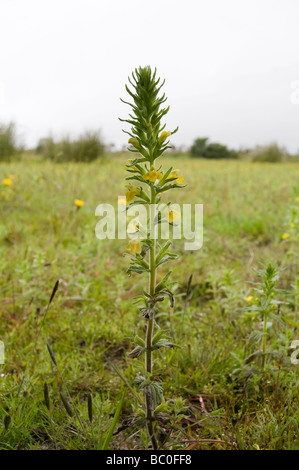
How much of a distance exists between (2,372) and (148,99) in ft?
5.27

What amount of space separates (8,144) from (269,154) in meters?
12.8

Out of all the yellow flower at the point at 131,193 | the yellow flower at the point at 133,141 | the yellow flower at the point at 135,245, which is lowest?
the yellow flower at the point at 135,245

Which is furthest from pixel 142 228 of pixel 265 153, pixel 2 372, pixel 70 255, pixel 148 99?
pixel 265 153

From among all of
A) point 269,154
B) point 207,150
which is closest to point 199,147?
point 207,150

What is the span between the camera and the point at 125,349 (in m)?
2.38

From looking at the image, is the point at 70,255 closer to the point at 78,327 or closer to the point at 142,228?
the point at 78,327

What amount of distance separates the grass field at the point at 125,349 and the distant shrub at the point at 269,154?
15210 mm

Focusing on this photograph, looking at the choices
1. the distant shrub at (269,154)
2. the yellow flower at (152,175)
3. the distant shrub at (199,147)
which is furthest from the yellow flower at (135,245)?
the distant shrub at (199,147)

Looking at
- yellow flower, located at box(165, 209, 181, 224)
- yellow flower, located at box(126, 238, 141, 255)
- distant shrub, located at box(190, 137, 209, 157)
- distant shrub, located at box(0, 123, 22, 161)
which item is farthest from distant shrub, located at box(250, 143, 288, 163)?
yellow flower, located at box(126, 238, 141, 255)

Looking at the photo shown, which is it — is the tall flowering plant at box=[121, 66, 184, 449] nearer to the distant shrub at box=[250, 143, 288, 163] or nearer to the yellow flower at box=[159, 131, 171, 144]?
the yellow flower at box=[159, 131, 171, 144]

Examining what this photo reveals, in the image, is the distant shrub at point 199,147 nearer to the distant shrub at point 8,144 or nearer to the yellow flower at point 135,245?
the distant shrub at point 8,144

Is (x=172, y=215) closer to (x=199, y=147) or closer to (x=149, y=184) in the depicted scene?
(x=149, y=184)

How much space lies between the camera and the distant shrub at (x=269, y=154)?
1891cm

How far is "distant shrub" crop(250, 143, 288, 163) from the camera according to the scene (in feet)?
62.0
